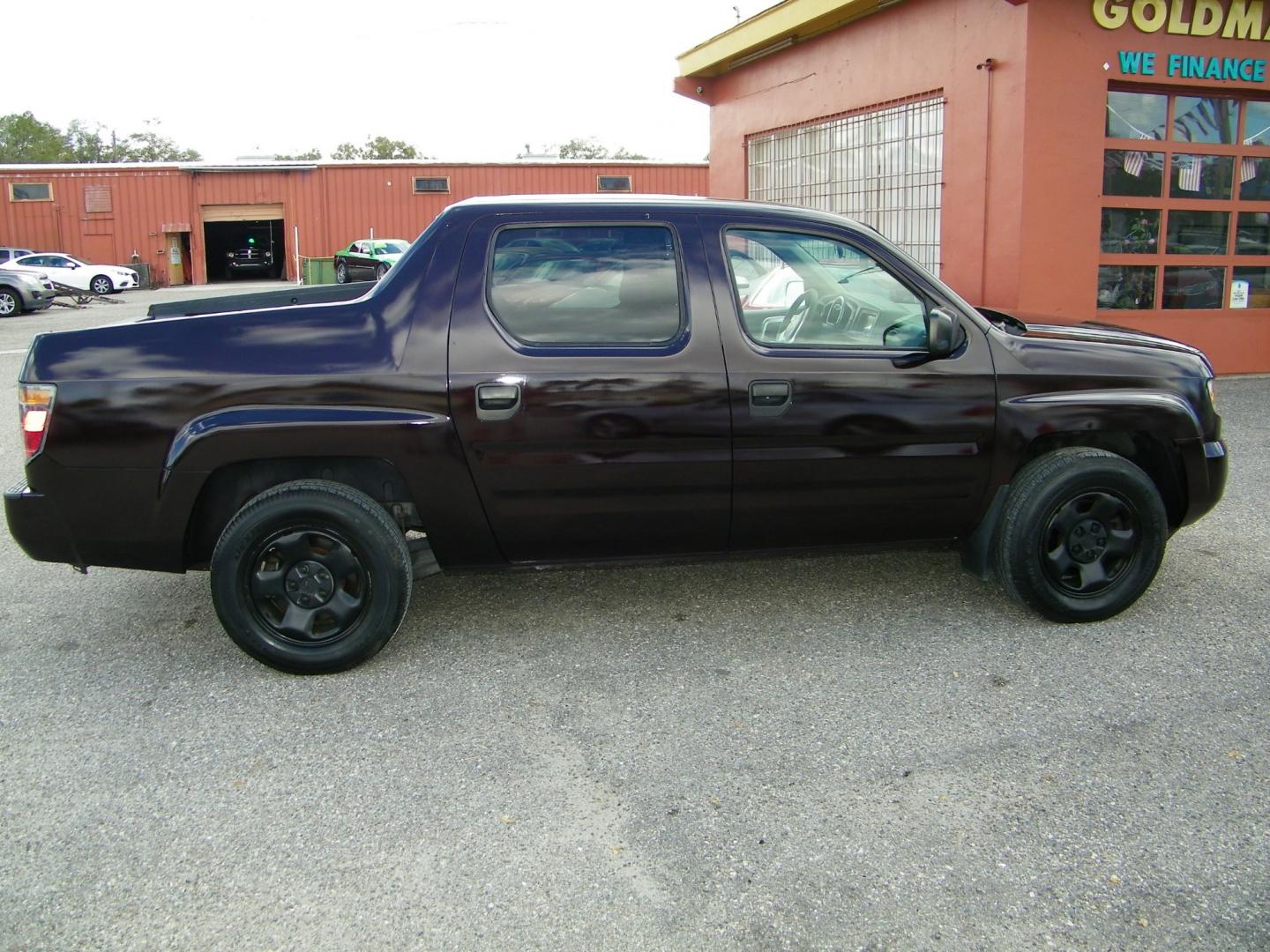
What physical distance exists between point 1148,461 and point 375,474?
3.33 m

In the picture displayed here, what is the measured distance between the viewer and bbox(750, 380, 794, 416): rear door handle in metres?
4.05

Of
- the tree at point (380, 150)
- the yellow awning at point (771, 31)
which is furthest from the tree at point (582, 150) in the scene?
the yellow awning at point (771, 31)

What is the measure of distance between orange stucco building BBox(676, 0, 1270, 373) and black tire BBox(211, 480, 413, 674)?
6706 millimetres

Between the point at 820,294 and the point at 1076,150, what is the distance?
Result: 20.3 ft

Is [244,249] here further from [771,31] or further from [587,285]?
[587,285]

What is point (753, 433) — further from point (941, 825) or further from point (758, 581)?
point (941, 825)

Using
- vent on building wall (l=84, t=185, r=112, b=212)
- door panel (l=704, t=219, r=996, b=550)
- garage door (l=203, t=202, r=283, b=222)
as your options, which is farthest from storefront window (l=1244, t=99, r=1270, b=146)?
vent on building wall (l=84, t=185, r=112, b=212)

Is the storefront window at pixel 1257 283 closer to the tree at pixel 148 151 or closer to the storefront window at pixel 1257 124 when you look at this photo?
the storefront window at pixel 1257 124

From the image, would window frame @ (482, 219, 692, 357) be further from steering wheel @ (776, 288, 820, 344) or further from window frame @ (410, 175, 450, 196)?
window frame @ (410, 175, 450, 196)

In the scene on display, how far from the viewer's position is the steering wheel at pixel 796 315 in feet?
13.8

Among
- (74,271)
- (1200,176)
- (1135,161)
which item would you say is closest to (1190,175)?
(1200,176)

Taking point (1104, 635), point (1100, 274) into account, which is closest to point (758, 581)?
point (1104, 635)

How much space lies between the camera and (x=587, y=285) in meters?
4.08

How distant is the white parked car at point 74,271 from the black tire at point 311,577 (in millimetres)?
30009
